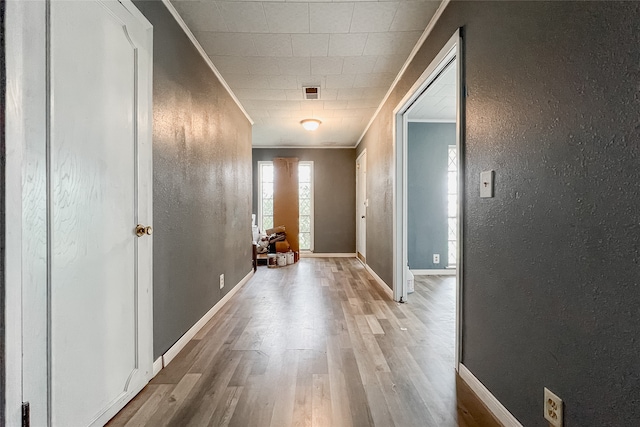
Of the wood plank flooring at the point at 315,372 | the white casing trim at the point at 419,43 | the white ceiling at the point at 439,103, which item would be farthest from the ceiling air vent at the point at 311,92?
the wood plank flooring at the point at 315,372

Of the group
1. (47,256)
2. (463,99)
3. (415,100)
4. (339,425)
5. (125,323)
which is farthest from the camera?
(415,100)

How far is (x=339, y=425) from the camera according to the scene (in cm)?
136

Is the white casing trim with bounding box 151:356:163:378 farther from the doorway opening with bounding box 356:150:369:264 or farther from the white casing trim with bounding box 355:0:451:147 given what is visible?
the doorway opening with bounding box 356:150:369:264

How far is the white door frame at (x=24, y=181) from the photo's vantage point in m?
0.95

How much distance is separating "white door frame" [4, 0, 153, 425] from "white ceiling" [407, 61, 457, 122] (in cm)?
281

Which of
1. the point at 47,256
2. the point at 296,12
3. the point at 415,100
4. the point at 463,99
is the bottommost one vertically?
the point at 47,256

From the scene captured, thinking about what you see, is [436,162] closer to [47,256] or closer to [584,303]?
[584,303]

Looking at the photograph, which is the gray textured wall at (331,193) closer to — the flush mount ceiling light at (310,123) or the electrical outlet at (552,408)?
the flush mount ceiling light at (310,123)

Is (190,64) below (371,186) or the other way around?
the other way around

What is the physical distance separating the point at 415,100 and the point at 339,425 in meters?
2.71

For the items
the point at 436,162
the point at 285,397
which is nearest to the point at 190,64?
the point at 285,397

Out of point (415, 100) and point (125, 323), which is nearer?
point (125, 323)

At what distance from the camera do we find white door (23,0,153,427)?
111 cm

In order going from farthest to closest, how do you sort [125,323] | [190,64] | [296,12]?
1. [190,64]
2. [296,12]
3. [125,323]
